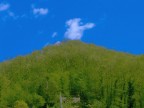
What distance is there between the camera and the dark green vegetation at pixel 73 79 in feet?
286

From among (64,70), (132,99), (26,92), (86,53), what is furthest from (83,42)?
(132,99)

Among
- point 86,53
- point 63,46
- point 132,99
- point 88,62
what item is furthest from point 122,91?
point 63,46

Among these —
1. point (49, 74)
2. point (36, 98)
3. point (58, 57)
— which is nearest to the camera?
point (36, 98)

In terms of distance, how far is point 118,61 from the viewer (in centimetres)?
11269

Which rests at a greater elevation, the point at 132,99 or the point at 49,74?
the point at 49,74

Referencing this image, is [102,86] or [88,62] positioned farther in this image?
[88,62]

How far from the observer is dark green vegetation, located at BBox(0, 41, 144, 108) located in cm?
8725

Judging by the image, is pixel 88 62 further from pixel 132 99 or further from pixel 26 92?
pixel 132 99

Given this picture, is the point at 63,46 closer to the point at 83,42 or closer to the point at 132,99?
the point at 83,42

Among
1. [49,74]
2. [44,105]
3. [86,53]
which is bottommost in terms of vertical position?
[44,105]

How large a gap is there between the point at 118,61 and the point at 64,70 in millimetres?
12979

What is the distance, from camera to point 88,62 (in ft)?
385

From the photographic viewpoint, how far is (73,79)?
103 m

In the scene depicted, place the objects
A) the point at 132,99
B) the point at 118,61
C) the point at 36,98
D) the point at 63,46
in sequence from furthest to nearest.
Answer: the point at 63,46
the point at 118,61
the point at 36,98
the point at 132,99
